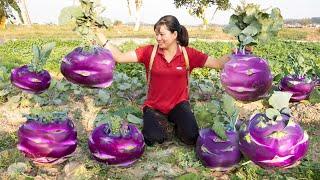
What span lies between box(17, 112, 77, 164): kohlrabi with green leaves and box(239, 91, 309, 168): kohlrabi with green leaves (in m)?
1.36

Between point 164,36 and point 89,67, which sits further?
point 164,36

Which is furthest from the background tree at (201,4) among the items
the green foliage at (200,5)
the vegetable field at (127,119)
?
the vegetable field at (127,119)

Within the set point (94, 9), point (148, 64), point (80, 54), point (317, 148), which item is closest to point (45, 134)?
point (80, 54)

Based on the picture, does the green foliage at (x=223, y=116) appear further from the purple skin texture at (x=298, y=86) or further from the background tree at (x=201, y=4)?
the background tree at (x=201, y=4)

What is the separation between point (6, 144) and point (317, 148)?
9.12 ft

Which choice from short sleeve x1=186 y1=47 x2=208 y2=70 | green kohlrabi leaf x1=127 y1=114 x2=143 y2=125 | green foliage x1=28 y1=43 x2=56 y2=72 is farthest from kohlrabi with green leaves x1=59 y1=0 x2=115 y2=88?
green kohlrabi leaf x1=127 y1=114 x2=143 y2=125

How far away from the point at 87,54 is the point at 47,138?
830 millimetres

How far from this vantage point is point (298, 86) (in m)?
5.23

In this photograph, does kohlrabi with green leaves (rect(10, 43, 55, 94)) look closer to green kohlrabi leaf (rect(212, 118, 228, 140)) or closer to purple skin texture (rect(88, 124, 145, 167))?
purple skin texture (rect(88, 124, 145, 167))

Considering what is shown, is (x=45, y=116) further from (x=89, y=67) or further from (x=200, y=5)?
(x=200, y=5)

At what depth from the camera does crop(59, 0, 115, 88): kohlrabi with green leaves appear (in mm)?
2818

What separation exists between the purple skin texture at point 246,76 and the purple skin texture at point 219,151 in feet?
2.92

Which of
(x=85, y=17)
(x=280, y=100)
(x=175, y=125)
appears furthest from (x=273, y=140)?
(x=175, y=125)

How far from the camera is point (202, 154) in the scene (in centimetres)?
374
